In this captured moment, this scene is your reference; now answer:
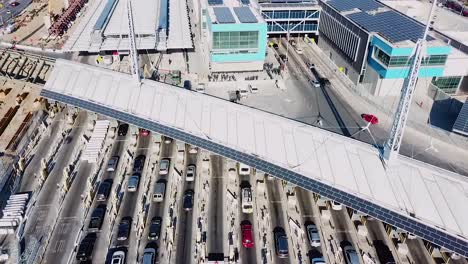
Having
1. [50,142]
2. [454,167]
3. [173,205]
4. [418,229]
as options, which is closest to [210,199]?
[173,205]

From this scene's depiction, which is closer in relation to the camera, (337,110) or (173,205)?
(173,205)

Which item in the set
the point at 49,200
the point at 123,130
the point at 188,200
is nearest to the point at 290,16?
the point at 123,130

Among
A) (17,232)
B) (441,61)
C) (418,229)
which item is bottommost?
(17,232)

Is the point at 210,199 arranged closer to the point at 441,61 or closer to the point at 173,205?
the point at 173,205

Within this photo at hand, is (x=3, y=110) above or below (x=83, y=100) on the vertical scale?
below

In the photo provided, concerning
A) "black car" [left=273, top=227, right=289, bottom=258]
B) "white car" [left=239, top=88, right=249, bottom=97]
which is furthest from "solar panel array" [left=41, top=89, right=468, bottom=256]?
"white car" [left=239, top=88, right=249, bottom=97]

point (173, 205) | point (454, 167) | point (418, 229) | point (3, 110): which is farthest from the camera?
point (3, 110)
